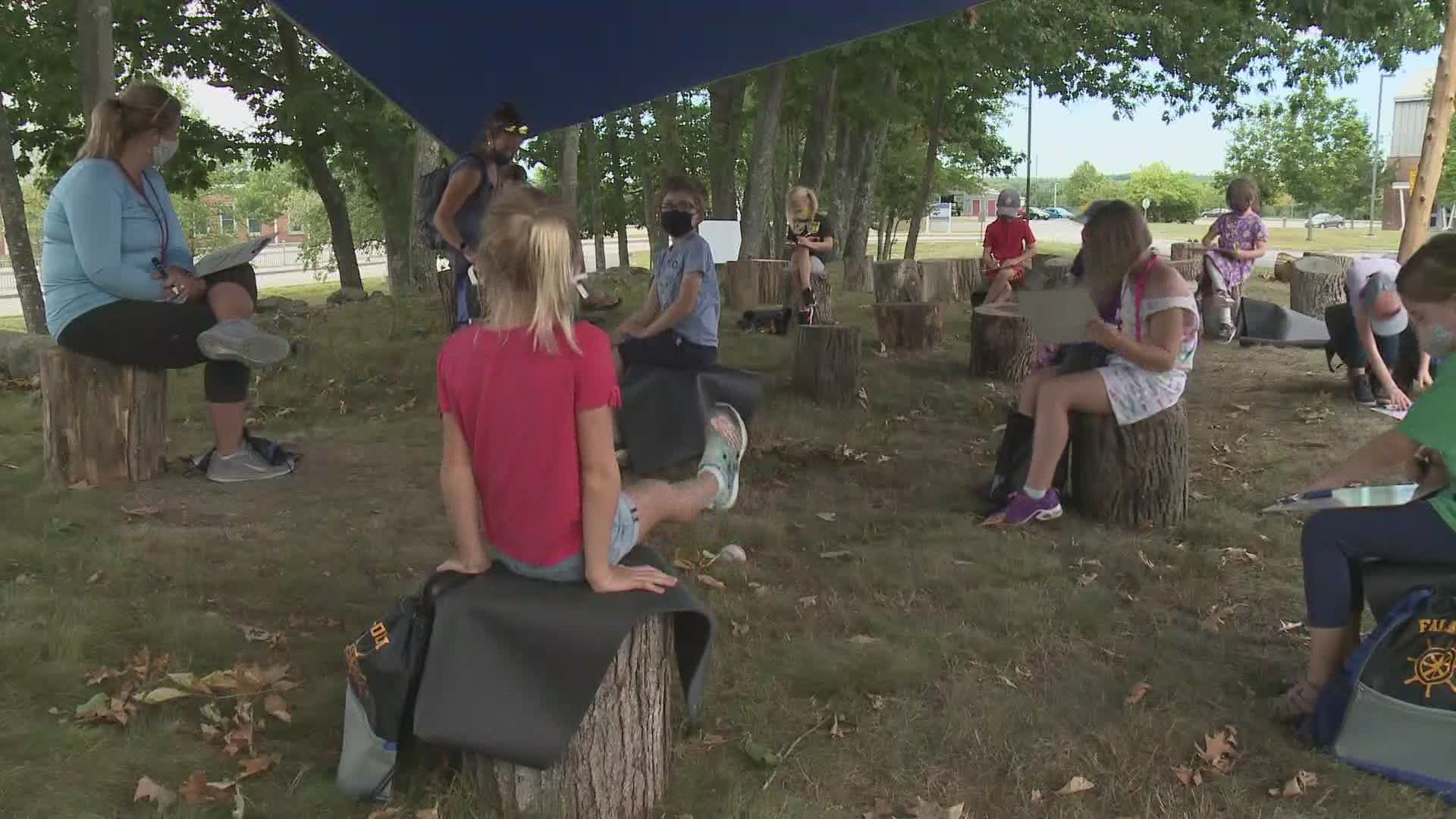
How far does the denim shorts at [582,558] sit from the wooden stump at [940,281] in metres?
10.3

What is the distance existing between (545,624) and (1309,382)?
6921 millimetres

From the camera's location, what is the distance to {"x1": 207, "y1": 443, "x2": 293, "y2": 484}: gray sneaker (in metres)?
5.18

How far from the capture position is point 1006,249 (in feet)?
31.0

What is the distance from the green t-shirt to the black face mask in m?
3.56

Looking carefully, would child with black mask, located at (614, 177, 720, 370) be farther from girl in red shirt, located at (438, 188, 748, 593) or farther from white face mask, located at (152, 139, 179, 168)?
girl in red shirt, located at (438, 188, 748, 593)

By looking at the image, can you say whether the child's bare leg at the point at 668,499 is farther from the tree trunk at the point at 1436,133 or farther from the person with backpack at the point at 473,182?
the tree trunk at the point at 1436,133

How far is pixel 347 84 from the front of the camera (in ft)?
53.0

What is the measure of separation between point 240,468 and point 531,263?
3569 millimetres

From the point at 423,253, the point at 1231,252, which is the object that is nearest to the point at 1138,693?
the point at 1231,252

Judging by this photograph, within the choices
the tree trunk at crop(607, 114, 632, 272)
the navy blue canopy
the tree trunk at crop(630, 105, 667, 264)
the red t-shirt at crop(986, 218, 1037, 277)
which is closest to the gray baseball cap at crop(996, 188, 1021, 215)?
the red t-shirt at crop(986, 218, 1037, 277)

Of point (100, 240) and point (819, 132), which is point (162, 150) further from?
point (819, 132)

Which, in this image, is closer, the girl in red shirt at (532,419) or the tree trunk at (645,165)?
the girl in red shirt at (532,419)

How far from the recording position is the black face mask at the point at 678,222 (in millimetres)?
5496

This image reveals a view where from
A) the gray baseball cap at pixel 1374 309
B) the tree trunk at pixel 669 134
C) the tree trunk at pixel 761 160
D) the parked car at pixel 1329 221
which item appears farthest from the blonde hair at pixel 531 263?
the parked car at pixel 1329 221
